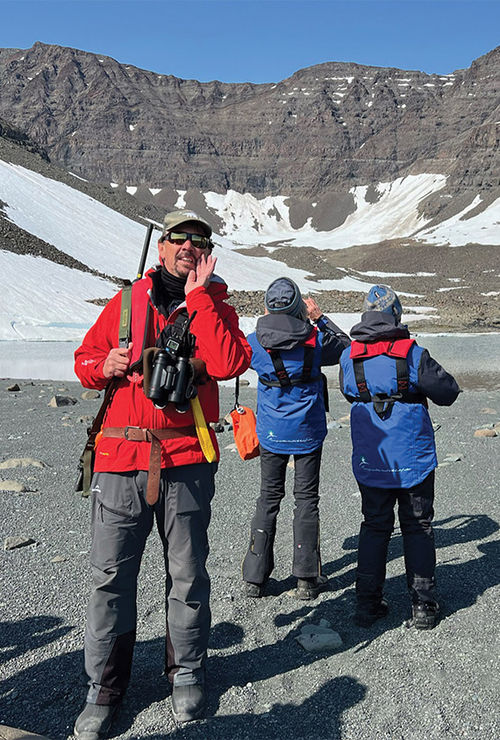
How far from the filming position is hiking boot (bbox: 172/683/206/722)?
3428mm

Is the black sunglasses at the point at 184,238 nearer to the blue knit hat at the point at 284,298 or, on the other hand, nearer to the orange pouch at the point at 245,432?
the orange pouch at the point at 245,432

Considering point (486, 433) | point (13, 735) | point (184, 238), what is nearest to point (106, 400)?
point (184, 238)

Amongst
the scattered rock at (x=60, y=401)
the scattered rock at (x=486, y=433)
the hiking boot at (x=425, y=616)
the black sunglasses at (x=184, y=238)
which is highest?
the black sunglasses at (x=184, y=238)

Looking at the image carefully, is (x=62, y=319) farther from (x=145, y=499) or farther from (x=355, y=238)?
(x=355, y=238)

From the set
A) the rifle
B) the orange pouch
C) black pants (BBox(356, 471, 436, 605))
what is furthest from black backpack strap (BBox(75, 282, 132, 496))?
black pants (BBox(356, 471, 436, 605))

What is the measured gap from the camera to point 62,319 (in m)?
35.4

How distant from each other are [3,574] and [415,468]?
3281 millimetres

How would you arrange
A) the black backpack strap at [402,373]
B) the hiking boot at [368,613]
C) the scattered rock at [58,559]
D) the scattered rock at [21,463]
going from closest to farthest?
1. the black backpack strap at [402,373]
2. the hiking boot at [368,613]
3. the scattered rock at [58,559]
4. the scattered rock at [21,463]

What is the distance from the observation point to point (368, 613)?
4.54 metres

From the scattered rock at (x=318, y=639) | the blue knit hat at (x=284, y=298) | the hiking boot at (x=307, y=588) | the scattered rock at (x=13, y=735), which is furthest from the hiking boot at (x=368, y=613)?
the scattered rock at (x=13, y=735)

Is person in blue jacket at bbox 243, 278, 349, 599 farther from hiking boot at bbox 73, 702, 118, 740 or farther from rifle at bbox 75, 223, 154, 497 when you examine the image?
hiking boot at bbox 73, 702, 118, 740

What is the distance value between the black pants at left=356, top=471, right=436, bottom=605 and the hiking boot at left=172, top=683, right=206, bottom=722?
147cm

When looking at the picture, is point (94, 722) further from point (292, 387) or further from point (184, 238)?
point (292, 387)

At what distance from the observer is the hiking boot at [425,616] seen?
4.44 metres
